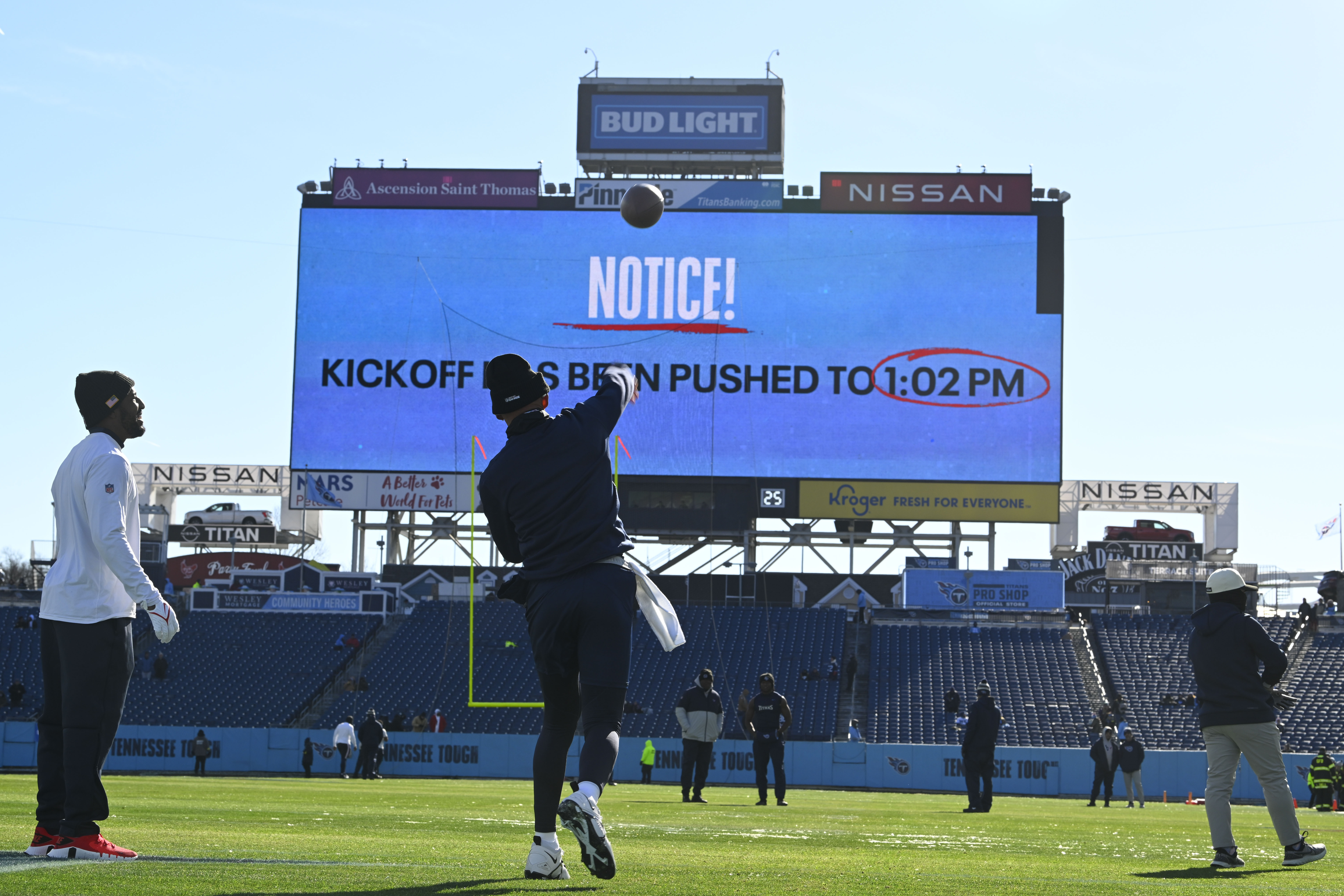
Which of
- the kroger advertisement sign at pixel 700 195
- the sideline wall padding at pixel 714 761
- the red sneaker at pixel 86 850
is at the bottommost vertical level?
the sideline wall padding at pixel 714 761

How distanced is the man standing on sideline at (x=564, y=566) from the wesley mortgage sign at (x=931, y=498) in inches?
1216

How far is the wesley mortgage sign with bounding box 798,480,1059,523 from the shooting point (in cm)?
3572

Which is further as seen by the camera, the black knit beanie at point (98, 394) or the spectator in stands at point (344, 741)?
the spectator in stands at point (344, 741)

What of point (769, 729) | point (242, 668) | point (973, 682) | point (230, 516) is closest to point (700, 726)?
point (769, 729)

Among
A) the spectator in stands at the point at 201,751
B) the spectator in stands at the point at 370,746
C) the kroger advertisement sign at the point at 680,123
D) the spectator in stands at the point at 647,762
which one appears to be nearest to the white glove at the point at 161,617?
the spectator in stands at the point at 370,746

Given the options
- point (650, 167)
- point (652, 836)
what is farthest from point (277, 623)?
point (652, 836)

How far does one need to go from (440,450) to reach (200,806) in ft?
83.3

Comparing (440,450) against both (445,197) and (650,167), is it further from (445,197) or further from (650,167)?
(650,167)

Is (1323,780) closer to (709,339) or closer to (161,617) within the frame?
(709,339)

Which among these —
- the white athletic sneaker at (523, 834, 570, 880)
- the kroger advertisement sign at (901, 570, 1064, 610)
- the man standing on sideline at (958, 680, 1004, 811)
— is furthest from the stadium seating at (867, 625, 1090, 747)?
the white athletic sneaker at (523, 834, 570, 880)

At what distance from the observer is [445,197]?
37625mm

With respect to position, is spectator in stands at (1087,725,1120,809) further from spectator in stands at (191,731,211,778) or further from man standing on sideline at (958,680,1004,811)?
spectator in stands at (191,731,211,778)

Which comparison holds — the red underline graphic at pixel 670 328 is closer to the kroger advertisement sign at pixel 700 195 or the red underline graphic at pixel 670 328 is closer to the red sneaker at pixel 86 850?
the kroger advertisement sign at pixel 700 195

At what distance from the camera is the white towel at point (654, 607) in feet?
16.2
